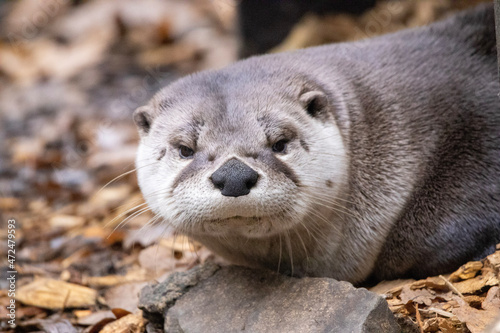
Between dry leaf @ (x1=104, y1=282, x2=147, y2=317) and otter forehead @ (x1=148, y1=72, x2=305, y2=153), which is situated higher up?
otter forehead @ (x1=148, y1=72, x2=305, y2=153)

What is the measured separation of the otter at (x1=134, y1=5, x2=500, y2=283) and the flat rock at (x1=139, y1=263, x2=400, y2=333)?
0.52 ft

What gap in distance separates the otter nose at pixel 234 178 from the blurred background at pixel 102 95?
28.3 inches

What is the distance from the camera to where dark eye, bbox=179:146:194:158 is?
8.85 feet

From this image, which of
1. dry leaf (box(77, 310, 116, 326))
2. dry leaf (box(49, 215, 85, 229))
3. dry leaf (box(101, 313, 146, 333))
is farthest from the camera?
dry leaf (box(49, 215, 85, 229))

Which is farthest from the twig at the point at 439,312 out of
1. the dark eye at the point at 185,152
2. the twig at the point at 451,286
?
the dark eye at the point at 185,152

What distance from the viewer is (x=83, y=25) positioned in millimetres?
9195

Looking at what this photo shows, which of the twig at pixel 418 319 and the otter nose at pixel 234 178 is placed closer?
the otter nose at pixel 234 178

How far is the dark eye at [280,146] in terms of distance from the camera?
263cm

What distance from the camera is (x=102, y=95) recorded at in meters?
7.86

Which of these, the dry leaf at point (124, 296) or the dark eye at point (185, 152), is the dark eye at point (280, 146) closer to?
the dark eye at point (185, 152)

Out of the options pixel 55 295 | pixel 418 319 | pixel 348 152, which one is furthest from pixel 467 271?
pixel 55 295

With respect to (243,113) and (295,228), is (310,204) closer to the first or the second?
(295,228)

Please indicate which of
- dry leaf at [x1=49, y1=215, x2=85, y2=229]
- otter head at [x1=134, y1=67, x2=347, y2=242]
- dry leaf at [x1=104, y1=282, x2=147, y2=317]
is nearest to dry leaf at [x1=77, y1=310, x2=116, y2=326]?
dry leaf at [x1=104, y1=282, x2=147, y2=317]

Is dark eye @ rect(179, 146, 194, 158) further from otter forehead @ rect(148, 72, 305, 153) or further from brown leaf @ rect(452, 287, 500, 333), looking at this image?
brown leaf @ rect(452, 287, 500, 333)
